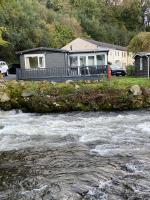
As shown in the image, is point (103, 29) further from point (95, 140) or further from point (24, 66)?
point (95, 140)

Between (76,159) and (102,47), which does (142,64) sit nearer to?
(102,47)

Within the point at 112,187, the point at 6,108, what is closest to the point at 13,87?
the point at 6,108

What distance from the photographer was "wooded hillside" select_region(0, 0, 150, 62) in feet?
188

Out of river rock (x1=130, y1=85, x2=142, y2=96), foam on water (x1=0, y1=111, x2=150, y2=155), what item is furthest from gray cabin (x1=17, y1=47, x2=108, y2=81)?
foam on water (x1=0, y1=111, x2=150, y2=155)

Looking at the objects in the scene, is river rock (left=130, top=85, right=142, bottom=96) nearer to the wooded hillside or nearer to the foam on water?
the foam on water

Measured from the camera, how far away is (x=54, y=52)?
38344 mm

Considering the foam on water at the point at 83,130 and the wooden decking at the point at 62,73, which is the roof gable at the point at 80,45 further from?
the foam on water at the point at 83,130

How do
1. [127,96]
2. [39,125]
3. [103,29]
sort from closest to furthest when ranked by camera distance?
[39,125] → [127,96] → [103,29]

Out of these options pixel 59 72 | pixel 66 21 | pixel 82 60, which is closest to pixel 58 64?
pixel 82 60

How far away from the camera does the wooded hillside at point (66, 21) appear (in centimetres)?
5719

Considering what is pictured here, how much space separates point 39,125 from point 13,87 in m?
7.07

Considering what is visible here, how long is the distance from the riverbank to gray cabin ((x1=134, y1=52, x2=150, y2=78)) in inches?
500

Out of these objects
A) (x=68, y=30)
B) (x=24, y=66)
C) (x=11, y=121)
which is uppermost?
(x=68, y=30)

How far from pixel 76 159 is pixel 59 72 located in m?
22.1
